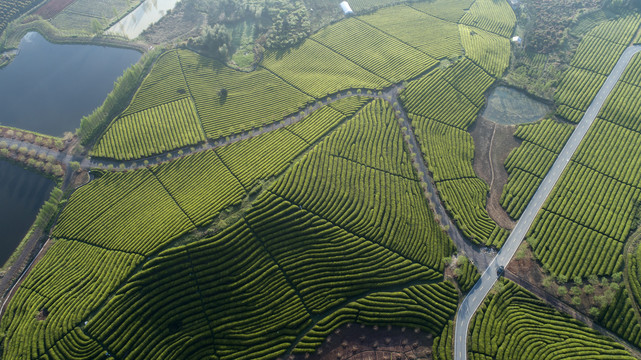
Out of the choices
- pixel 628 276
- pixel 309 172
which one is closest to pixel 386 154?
pixel 309 172

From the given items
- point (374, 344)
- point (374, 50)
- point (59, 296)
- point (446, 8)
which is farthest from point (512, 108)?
point (59, 296)

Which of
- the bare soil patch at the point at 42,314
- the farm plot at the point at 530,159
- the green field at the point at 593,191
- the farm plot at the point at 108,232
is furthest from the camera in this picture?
the farm plot at the point at 530,159

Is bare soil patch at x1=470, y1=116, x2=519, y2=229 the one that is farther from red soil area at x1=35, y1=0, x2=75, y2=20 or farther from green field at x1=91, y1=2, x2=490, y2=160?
red soil area at x1=35, y1=0, x2=75, y2=20

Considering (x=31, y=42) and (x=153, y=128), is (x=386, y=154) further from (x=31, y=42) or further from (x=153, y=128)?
(x=31, y=42)

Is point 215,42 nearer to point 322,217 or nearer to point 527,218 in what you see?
point 322,217

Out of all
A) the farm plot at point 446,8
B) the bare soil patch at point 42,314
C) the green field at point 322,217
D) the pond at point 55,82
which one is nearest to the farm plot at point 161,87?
the green field at point 322,217

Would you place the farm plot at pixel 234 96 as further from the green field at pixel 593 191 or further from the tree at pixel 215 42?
the green field at pixel 593 191
